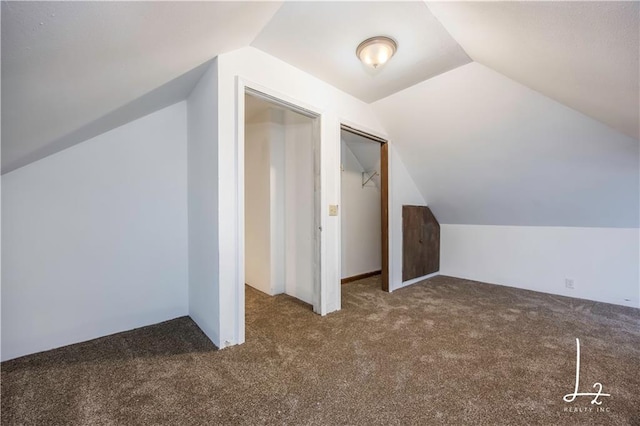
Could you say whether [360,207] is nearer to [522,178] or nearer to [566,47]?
[522,178]

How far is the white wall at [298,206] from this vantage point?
120 inches

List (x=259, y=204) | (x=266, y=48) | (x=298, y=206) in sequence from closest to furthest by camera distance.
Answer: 1. (x=266, y=48)
2. (x=298, y=206)
3. (x=259, y=204)

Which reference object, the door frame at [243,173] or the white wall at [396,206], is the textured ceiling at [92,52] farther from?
the white wall at [396,206]

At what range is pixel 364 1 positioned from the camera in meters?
1.58

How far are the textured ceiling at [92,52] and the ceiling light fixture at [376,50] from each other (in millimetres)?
700

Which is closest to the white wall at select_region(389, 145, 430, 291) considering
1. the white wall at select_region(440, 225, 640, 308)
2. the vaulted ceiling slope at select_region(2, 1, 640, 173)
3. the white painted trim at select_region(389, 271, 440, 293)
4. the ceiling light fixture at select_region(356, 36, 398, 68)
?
the white painted trim at select_region(389, 271, 440, 293)

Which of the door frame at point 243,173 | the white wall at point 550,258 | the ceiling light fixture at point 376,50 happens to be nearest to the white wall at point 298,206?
the door frame at point 243,173

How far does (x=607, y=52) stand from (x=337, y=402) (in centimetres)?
215

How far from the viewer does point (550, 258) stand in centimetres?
332

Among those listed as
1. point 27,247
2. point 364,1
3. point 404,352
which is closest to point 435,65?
point 364,1

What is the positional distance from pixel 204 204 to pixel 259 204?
1.28m

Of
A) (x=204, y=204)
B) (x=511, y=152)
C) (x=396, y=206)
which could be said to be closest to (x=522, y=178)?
(x=511, y=152)

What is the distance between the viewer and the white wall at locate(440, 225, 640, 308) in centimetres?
289

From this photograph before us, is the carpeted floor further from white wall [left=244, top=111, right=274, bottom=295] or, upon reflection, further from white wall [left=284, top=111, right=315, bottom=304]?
white wall [left=244, top=111, right=274, bottom=295]
